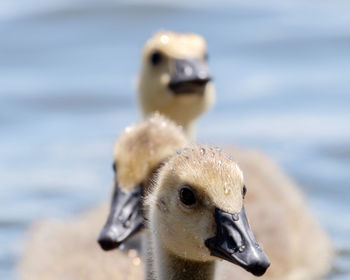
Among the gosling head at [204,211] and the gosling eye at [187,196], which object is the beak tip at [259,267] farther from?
the gosling eye at [187,196]

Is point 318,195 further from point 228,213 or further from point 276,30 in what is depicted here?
point 228,213

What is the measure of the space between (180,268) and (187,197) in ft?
1.33

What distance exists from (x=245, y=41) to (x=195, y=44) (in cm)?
368

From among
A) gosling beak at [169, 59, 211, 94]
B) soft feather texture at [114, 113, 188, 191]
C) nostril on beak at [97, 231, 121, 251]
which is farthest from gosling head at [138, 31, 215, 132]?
nostril on beak at [97, 231, 121, 251]

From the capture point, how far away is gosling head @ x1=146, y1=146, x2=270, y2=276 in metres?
4.80

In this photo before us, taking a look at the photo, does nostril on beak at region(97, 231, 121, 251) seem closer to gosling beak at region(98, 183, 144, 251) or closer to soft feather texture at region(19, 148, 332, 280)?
gosling beak at region(98, 183, 144, 251)

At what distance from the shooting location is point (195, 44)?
745cm

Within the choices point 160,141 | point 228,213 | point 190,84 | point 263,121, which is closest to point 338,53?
point 263,121

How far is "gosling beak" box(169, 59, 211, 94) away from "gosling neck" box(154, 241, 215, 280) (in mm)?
2102

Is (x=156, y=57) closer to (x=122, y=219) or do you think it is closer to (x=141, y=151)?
(x=141, y=151)

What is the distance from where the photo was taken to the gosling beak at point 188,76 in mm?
7219

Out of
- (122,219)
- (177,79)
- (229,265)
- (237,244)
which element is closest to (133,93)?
(177,79)

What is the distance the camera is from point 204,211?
16.3ft

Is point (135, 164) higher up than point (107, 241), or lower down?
higher up
